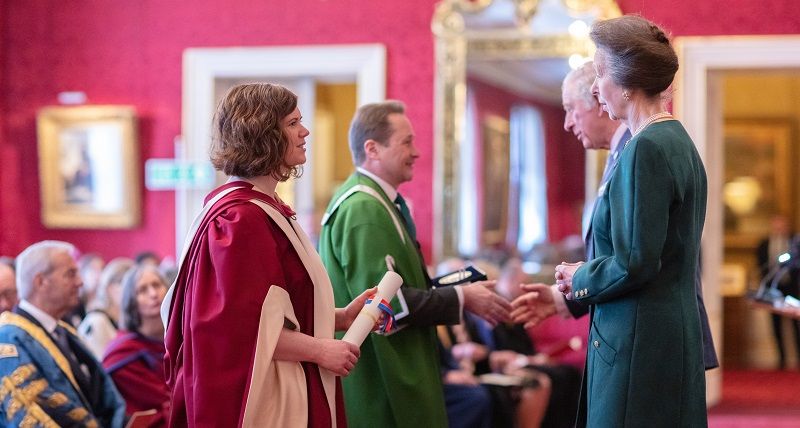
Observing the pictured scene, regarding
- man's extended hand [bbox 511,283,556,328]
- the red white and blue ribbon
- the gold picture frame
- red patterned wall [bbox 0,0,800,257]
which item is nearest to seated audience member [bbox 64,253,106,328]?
the gold picture frame

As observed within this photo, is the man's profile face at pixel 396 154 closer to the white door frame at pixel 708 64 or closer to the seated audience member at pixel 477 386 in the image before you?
the seated audience member at pixel 477 386

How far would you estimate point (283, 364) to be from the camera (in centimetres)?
272

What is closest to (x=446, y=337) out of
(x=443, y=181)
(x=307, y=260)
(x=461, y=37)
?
(x=443, y=181)

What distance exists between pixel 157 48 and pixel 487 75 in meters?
2.53

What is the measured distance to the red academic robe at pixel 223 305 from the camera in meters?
2.61

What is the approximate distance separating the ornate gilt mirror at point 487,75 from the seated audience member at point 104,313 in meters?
2.53

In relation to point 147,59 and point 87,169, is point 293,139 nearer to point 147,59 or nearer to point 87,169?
point 147,59

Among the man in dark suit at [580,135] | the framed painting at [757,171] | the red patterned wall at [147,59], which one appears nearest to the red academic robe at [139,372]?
the man in dark suit at [580,135]

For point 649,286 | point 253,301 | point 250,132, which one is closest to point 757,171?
point 649,286

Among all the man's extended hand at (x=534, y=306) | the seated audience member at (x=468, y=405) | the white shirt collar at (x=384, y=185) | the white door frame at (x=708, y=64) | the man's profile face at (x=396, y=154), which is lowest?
the seated audience member at (x=468, y=405)

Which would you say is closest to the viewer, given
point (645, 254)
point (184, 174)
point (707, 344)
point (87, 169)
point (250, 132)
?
point (645, 254)

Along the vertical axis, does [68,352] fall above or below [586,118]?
below

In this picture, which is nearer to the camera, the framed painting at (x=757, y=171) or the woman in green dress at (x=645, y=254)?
the woman in green dress at (x=645, y=254)

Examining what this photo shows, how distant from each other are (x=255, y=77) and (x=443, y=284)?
15.4 ft
